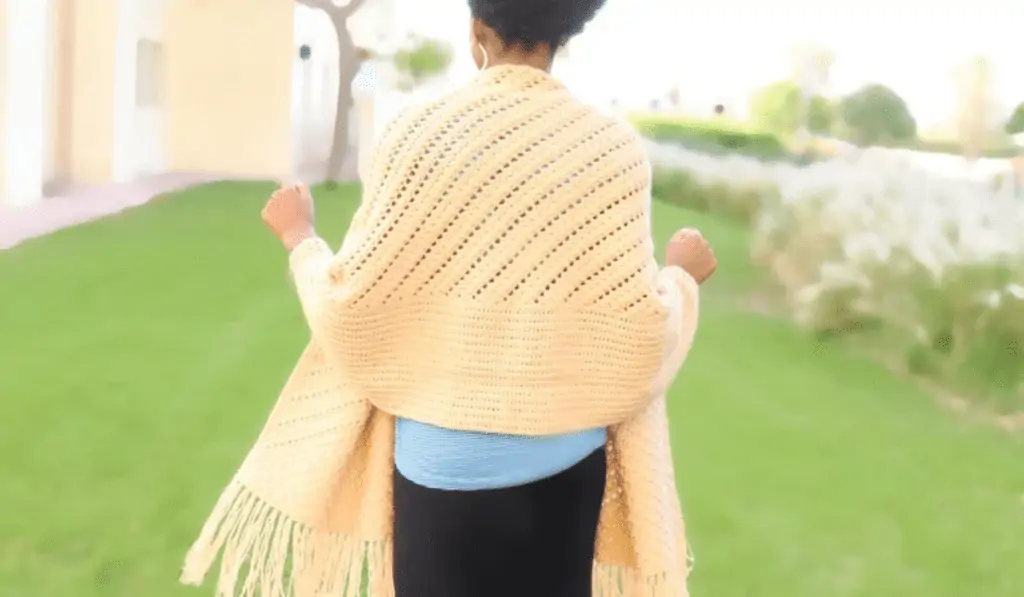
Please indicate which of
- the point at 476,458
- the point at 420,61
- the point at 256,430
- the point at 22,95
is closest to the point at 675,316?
the point at 476,458

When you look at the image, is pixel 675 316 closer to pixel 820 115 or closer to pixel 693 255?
pixel 693 255

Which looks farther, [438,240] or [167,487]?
[167,487]

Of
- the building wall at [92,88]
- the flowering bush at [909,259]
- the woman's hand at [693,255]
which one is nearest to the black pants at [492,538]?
the woman's hand at [693,255]

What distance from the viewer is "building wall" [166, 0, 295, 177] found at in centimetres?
542

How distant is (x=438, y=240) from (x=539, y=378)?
15 centimetres

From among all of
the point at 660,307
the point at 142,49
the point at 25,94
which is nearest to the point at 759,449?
the point at 660,307

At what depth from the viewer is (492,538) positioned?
0.86 m

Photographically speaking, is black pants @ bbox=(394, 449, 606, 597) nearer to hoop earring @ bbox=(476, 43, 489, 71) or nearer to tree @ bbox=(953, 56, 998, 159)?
hoop earring @ bbox=(476, 43, 489, 71)

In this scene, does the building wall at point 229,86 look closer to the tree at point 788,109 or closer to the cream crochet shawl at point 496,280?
the tree at point 788,109

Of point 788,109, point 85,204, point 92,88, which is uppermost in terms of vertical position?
point 788,109

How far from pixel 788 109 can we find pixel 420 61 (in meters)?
1.63

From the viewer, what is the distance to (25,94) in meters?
3.92

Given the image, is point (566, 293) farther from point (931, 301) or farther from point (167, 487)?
point (931, 301)

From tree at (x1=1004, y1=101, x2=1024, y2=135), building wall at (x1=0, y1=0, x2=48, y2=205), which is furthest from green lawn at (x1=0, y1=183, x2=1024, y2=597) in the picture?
tree at (x1=1004, y1=101, x2=1024, y2=135)
